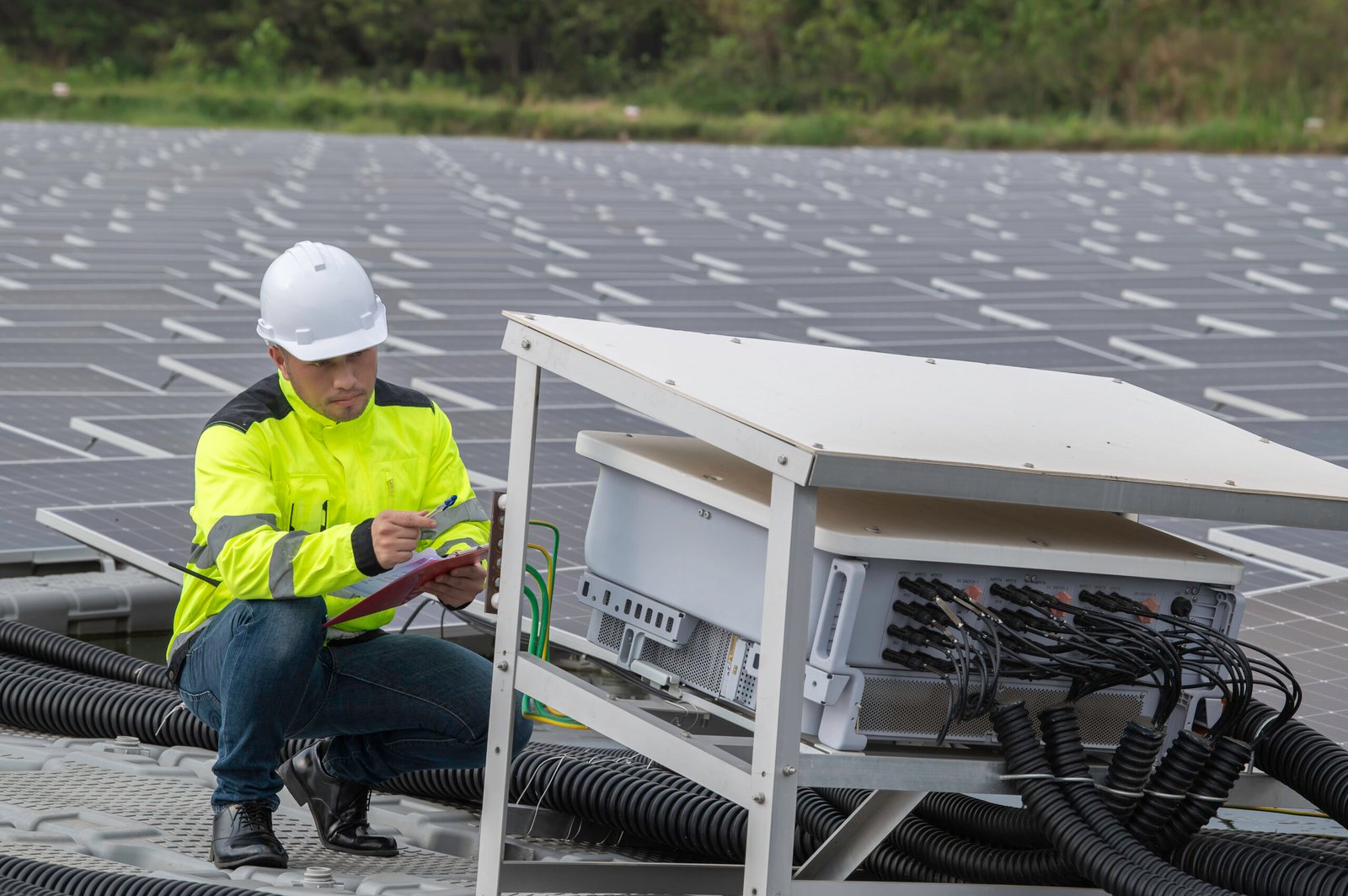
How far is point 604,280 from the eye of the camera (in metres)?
16.2

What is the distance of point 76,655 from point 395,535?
2.78 metres

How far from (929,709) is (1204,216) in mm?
19933

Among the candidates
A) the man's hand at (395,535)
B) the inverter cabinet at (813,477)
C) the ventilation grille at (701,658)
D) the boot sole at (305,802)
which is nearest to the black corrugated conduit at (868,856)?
the inverter cabinet at (813,477)

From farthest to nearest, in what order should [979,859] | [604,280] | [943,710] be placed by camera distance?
[604,280]
[979,859]
[943,710]

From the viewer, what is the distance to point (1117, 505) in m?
3.40

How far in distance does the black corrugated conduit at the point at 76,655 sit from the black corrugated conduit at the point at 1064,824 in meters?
3.26

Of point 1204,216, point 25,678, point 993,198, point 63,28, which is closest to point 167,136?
point 993,198

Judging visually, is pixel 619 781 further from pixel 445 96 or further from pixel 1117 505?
pixel 445 96

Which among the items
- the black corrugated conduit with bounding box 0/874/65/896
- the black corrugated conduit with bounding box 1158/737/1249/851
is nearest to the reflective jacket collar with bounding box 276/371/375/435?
the black corrugated conduit with bounding box 0/874/65/896

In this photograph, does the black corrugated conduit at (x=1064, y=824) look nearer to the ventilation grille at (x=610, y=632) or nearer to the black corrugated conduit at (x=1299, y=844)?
the black corrugated conduit at (x=1299, y=844)

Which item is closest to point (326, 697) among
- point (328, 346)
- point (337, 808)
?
point (337, 808)

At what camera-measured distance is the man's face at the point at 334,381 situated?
4.09 m

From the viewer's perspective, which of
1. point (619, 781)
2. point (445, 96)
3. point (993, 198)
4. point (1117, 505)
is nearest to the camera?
point (1117, 505)

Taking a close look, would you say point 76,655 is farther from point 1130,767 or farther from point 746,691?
point 1130,767
